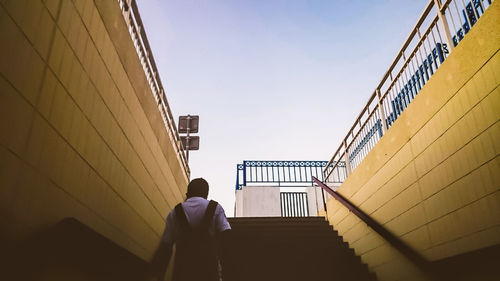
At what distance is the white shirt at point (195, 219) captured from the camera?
2469mm

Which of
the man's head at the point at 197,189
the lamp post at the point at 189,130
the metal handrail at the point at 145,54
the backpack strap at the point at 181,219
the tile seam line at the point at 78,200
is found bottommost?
the backpack strap at the point at 181,219

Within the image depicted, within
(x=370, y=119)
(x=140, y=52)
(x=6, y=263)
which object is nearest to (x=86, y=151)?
(x=6, y=263)

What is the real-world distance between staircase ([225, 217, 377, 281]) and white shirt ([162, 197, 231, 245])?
3134 mm

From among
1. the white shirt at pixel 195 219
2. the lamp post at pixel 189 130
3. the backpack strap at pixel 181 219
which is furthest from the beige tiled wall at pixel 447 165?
the lamp post at pixel 189 130

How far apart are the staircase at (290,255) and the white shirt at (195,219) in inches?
123

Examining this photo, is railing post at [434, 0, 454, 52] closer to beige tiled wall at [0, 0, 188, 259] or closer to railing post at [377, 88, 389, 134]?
railing post at [377, 88, 389, 134]

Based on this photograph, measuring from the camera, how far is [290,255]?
5820 mm

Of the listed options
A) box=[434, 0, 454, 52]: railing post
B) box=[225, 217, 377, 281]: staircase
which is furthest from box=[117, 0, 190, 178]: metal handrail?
box=[434, 0, 454, 52]: railing post

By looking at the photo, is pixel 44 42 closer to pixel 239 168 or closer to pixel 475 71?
pixel 475 71

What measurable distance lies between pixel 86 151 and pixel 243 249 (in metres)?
4.01

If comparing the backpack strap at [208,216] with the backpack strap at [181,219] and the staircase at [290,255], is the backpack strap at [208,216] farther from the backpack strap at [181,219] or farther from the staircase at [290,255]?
the staircase at [290,255]

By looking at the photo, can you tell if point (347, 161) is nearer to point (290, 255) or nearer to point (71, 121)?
point (290, 255)

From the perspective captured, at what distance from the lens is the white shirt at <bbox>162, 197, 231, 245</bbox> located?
2469mm

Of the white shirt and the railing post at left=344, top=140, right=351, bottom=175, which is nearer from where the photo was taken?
the white shirt
